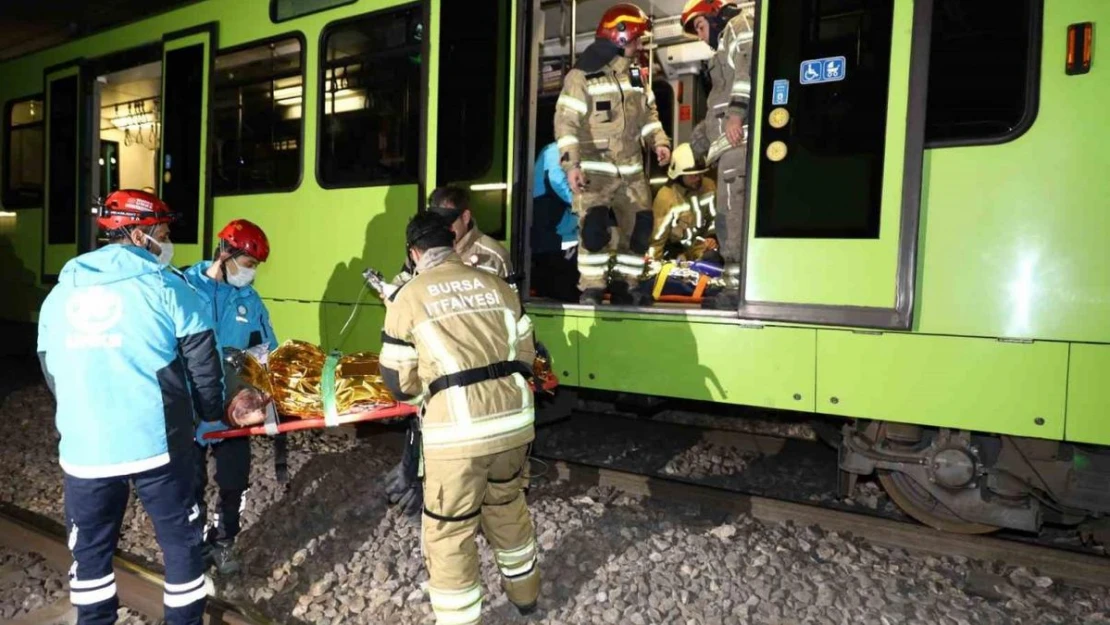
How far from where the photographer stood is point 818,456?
5.75m

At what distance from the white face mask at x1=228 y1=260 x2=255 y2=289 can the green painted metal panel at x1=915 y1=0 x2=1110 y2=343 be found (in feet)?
10.6

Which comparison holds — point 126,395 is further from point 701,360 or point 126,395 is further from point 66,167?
point 66,167

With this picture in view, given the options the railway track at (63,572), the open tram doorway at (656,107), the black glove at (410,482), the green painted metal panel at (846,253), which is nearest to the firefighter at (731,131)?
the green painted metal panel at (846,253)

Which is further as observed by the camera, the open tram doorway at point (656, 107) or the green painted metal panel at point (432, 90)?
the open tram doorway at point (656, 107)

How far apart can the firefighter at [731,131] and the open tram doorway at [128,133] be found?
598cm

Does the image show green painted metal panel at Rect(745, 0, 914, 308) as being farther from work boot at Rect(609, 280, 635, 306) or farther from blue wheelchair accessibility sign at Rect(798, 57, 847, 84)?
work boot at Rect(609, 280, 635, 306)

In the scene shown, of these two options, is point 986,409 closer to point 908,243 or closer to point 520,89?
point 908,243

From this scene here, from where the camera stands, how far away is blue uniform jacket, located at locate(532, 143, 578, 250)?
616 cm

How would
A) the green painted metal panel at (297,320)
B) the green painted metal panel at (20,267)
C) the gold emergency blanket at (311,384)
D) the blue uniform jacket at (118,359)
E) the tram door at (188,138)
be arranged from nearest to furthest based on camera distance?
the blue uniform jacket at (118,359) → the gold emergency blanket at (311,384) → the green painted metal panel at (297,320) → the tram door at (188,138) → the green painted metal panel at (20,267)

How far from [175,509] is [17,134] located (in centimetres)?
814

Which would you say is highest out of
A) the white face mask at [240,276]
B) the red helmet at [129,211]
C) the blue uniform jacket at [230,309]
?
the red helmet at [129,211]

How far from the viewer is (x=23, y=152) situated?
8.94 m

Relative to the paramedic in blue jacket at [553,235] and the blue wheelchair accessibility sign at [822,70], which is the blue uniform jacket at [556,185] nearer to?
the paramedic in blue jacket at [553,235]

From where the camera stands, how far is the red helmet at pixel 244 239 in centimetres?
389
